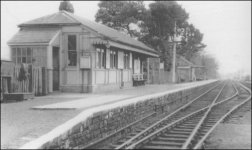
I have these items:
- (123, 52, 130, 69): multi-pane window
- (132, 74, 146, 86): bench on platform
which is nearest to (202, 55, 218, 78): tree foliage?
(132, 74, 146, 86): bench on platform

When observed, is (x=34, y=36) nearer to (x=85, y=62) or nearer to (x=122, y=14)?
(x=85, y=62)

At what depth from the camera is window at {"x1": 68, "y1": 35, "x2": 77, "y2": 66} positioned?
1883cm

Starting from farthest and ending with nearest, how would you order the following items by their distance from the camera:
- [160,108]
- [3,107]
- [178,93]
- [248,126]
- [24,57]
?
[178,93] < [24,57] < [160,108] < [3,107] < [248,126]

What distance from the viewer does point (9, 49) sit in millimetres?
18500

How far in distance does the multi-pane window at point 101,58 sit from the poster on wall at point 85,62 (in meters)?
1.22

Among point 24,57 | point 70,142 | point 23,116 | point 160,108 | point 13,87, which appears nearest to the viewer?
point 70,142

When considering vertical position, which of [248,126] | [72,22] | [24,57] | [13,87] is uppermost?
[72,22]

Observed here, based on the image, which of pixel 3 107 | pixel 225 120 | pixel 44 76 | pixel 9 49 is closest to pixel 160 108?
pixel 225 120

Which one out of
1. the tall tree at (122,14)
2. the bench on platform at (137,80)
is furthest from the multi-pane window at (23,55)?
the tall tree at (122,14)

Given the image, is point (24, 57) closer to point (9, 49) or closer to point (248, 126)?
point (9, 49)

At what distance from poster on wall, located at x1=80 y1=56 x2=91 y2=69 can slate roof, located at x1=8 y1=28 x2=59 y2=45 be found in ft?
6.04

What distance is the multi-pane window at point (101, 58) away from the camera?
64.4 ft

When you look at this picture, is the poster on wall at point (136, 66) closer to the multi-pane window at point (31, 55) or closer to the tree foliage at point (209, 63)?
the multi-pane window at point (31, 55)

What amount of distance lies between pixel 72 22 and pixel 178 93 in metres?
6.98
